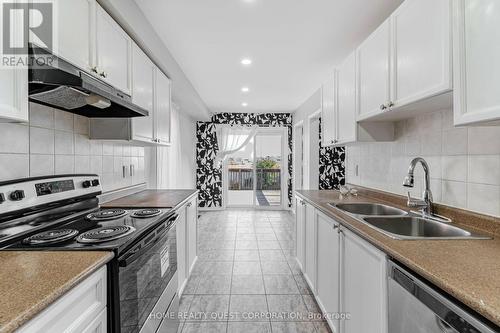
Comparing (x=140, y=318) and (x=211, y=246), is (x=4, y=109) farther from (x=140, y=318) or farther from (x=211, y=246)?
(x=211, y=246)

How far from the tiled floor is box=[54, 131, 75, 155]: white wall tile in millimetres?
1543

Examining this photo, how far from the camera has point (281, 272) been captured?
3.00 m

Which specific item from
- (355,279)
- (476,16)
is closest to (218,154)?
(355,279)

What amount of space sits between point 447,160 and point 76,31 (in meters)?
2.34

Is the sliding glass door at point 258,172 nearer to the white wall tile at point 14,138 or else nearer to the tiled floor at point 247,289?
the tiled floor at point 247,289

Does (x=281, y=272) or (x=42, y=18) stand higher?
(x=42, y=18)

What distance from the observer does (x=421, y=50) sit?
1.40 m

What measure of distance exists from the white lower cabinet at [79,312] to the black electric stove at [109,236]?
1.9 inches

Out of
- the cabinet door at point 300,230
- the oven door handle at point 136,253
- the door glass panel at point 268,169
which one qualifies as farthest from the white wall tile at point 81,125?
the door glass panel at point 268,169

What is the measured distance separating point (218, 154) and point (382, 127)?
15.6 ft

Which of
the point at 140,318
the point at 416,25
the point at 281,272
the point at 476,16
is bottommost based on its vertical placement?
the point at 281,272

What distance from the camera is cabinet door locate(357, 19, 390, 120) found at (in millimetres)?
1734

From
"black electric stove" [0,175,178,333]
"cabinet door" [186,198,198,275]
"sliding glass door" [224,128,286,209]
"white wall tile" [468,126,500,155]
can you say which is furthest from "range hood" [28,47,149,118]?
"sliding glass door" [224,128,286,209]

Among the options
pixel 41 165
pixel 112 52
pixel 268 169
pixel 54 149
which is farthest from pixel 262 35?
pixel 268 169
